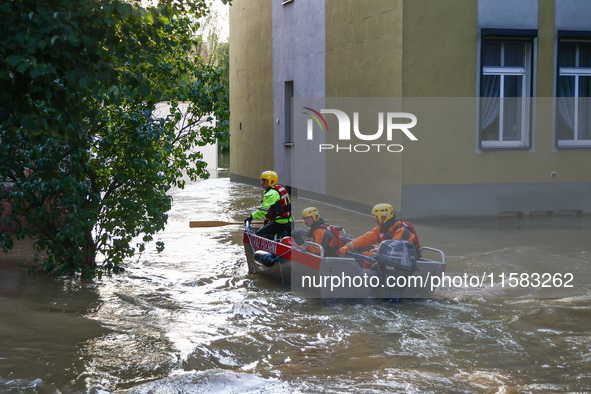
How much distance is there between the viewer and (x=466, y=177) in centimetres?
1588

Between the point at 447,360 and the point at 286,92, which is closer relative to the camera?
the point at 447,360

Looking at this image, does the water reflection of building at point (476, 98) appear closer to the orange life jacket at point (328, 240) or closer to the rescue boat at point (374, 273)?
the orange life jacket at point (328, 240)

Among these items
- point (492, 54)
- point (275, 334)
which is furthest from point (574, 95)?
point (275, 334)

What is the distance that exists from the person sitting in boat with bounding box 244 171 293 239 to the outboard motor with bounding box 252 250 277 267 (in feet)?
2.99

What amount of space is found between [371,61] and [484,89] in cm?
264

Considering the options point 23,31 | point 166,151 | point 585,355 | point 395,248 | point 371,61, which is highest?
point 371,61

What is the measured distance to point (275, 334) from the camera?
800cm

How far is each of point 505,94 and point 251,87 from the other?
12677 millimetres

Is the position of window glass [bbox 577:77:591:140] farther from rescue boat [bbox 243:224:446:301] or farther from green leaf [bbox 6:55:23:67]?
green leaf [bbox 6:55:23:67]

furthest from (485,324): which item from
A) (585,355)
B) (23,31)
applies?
(23,31)

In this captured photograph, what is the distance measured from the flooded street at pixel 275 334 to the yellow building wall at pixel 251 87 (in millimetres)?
13371

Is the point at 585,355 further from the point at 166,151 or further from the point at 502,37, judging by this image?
the point at 502,37

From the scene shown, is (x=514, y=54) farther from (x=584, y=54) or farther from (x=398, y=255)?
(x=398, y=255)

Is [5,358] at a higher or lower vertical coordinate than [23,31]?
lower
